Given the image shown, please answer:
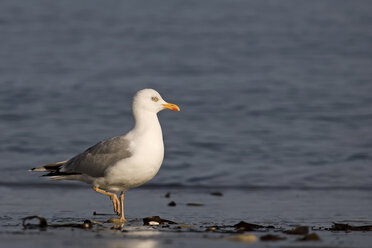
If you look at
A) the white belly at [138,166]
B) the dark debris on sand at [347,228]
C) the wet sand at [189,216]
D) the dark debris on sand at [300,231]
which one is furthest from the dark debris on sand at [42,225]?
the dark debris on sand at [347,228]

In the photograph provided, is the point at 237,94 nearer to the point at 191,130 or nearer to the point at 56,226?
the point at 191,130

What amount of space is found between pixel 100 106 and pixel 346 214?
10.0 metres

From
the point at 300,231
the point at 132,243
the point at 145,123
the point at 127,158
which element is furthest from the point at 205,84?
the point at 132,243

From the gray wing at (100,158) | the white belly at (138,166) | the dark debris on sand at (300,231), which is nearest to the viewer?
the dark debris on sand at (300,231)

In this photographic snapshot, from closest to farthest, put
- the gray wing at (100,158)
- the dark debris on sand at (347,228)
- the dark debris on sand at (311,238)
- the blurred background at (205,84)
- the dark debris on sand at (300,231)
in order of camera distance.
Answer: the dark debris on sand at (311,238) → the dark debris on sand at (300,231) → the dark debris on sand at (347,228) → the gray wing at (100,158) → the blurred background at (205,84)

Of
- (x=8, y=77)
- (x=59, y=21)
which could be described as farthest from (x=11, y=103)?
(x=59, y=21)

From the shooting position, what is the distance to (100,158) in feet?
26.6

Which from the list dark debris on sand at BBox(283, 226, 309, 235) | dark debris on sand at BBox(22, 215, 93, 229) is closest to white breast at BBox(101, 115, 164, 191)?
dark debris on sand at BBox(22, 215, 93, 229)

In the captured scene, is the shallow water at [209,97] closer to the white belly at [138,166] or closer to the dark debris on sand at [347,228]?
the dark debris on sand at [347,228]

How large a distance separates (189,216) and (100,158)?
1.33 m

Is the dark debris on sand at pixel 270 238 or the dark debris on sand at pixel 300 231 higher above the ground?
the dark debris on sand at pixel 300 231

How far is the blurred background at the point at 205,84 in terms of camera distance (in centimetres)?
1253

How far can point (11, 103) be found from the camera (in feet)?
57.0

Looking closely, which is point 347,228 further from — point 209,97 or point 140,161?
point 209,97
